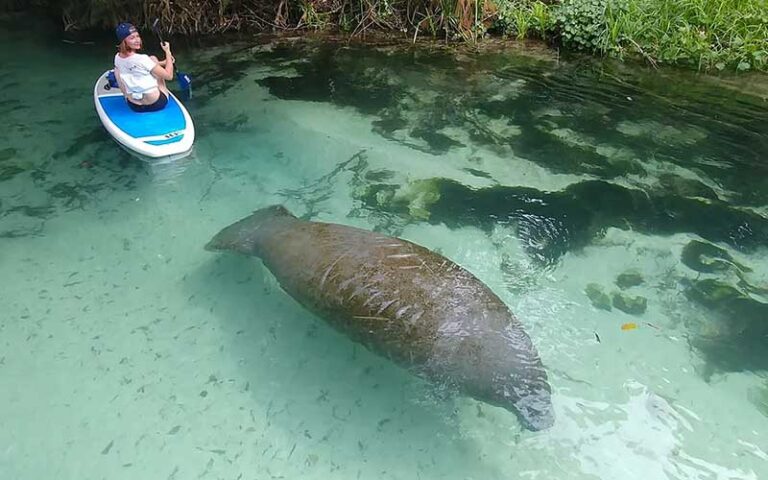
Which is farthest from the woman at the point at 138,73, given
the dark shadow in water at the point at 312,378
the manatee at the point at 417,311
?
the manatee at the point at 417,311

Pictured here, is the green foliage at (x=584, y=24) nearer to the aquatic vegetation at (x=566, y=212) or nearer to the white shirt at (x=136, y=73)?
the aquatic vegetation at (x=566, y=212)

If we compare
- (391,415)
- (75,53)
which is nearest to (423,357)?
(391,415)

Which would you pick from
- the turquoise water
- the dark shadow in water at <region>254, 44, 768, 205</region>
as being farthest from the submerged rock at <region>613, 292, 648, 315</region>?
Answer: the dark shadow in water at <region>254, 44, 768, 205</region>

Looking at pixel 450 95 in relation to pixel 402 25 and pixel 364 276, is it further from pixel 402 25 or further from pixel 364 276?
pixel 364 276

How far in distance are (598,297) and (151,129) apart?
16.0 ft

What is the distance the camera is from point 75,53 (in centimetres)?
948

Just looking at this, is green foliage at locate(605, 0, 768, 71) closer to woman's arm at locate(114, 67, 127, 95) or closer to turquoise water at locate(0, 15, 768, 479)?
turquoise water at locate(0, 15, 768, 479)

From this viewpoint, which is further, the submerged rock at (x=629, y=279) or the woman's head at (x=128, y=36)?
the woman's head at (x=128, y=36)

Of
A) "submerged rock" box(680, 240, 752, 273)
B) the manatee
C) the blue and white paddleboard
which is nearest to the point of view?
the manatee

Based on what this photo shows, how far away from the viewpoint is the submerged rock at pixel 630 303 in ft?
15.6

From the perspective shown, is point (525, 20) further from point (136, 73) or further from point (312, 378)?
point (312, 378)

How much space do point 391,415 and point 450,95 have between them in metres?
5.46

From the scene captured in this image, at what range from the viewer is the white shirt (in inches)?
258

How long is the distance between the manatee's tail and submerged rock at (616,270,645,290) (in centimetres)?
280
